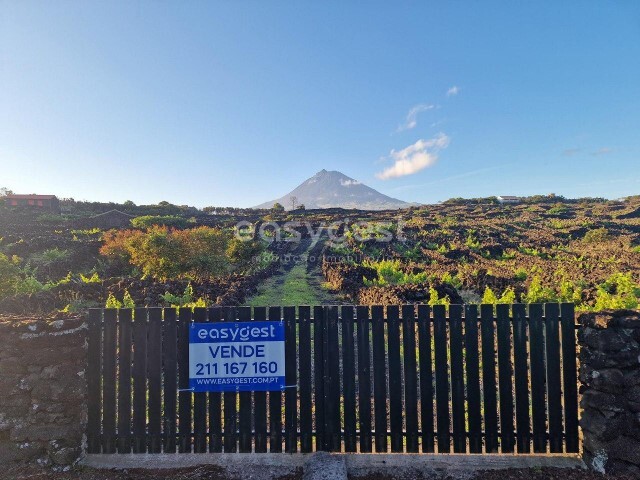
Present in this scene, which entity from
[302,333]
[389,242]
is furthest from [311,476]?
[389,242]

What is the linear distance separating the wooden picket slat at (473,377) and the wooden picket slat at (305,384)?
1.79 metres

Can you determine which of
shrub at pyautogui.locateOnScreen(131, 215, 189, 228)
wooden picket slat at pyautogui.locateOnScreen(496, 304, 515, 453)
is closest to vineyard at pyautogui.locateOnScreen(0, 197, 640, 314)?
wooden picket slat at pyautogui.locateOnScreen(496, 304, 515, 453)

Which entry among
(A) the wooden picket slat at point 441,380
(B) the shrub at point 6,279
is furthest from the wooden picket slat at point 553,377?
(B) the shrub at point 6,279

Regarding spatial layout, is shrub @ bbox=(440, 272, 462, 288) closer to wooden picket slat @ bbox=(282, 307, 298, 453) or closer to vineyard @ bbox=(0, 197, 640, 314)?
vineyard @ bbox=(0, 197, 640, 314)

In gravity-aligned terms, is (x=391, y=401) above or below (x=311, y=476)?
above

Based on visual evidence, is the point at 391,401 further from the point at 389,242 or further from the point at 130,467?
the point at 389,242

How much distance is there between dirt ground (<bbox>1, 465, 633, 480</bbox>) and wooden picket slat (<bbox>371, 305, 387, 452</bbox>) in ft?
1.43

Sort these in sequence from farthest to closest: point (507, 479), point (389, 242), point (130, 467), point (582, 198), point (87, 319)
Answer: point (582, 198), point (389, 242), point (87, 319), point (130, 467), point (507, 479)

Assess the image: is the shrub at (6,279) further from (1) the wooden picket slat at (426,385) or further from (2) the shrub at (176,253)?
(1) the wooden picket slat at (426,385)

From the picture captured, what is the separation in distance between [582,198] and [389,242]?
7205 centimetres

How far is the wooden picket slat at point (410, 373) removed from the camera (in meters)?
4.01

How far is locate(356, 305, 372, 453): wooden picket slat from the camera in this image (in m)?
4.00

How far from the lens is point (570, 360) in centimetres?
396

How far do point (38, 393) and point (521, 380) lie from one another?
17.5ft
